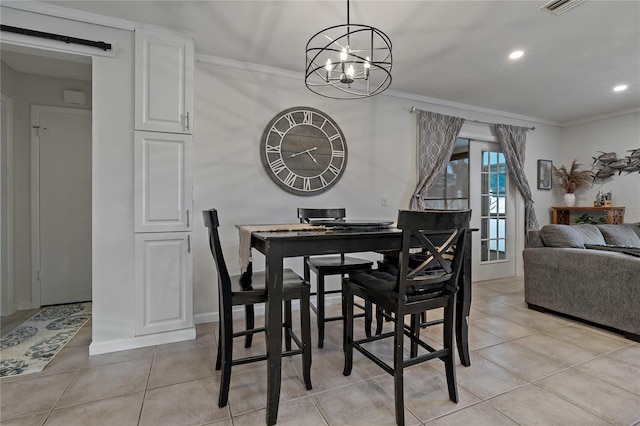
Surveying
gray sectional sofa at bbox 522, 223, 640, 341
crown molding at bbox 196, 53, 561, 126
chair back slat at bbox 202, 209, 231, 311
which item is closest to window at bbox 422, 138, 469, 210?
crown molding at bbox 196, 53, 561, 126

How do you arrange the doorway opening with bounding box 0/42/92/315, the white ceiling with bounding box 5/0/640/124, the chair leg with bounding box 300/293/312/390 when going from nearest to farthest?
1. the chair leg with bounding box 300/293/312/390
2. the white ceiling with bounding box 5/0/640/124
3. the doorway opening with bounding box 0/42/92/315

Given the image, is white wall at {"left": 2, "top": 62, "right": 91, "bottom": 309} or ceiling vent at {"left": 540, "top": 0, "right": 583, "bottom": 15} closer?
ceiling vent at {"left": 540, "top": 0, "right": 583, "bottom": 15}

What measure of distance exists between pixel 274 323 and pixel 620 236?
4.01m

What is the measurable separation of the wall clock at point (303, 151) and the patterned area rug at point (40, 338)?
2.22 m

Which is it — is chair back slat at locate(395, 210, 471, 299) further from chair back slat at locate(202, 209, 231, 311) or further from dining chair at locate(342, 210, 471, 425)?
chair back slat at locate(202, 209, 231, 311)

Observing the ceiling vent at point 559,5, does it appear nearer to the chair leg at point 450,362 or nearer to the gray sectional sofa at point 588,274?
the gray sectional sofa at point 588,274

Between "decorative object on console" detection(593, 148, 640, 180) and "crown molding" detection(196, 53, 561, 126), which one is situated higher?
"crown molding" detection(196, 53, 561, 126)

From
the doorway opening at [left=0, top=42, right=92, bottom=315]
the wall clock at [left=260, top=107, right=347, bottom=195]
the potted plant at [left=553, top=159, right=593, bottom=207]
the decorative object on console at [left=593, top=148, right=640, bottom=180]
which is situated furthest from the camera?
the potted plant at [left=553, top=159, right=593, bottom=207]

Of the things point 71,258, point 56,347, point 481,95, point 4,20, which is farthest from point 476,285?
point 4,20

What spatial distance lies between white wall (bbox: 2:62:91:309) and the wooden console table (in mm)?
6920

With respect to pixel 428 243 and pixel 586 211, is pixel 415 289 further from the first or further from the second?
pixel 586 211

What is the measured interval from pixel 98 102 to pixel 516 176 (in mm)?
5159

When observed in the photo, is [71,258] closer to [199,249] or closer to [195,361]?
[199,249]

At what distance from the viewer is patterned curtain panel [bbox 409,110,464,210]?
395 centimetres
